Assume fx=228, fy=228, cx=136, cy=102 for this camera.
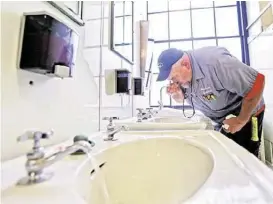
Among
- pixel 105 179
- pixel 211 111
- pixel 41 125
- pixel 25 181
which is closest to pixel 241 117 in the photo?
pixel 211 111

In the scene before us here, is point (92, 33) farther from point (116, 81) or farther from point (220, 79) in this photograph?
point (220, 79)

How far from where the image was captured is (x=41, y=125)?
1.96ft

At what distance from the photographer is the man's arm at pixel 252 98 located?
1337 millimetres

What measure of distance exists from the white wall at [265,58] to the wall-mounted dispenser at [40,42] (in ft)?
6.63

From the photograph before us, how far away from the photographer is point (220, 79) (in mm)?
1329

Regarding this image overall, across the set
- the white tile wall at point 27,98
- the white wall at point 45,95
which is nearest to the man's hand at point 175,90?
the white wall at point 45,95

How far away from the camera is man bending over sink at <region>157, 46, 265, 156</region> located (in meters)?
1.33

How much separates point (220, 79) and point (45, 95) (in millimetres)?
1030

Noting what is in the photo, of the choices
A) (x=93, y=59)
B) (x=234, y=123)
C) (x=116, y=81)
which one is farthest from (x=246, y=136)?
(x=93, y=59)

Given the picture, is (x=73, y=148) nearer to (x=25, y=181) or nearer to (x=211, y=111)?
(x=25, y=181)

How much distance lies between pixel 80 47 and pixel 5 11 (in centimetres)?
35

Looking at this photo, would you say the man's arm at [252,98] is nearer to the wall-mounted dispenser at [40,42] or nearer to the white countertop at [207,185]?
the white countertop at [207,185]

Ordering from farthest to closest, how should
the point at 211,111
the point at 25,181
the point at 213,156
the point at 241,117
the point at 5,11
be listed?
the point at 211,111 < the point at 241,117 < the point at 213,156 < the point at 5,11 < the point at 25,181

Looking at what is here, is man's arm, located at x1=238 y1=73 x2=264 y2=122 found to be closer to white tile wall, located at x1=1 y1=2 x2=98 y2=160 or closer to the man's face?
the man's face
